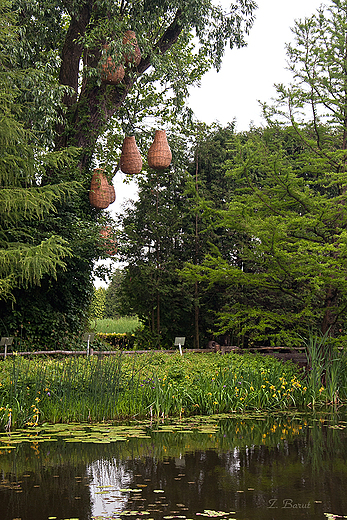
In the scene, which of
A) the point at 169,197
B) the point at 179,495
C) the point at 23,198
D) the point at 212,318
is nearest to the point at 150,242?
the point at 169,197

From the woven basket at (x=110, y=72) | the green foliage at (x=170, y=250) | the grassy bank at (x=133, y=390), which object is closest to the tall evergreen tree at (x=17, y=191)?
the grassy bank at (x=133, y=390)

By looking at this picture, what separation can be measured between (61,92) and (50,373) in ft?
21.0

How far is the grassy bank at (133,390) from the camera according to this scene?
667 cm

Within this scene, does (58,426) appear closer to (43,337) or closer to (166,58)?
(43,337)

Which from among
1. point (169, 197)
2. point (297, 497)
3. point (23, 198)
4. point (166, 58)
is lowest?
point (297, 497)

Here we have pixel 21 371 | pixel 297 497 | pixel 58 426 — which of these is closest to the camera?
pixel 297 497

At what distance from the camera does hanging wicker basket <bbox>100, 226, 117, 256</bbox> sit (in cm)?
1263

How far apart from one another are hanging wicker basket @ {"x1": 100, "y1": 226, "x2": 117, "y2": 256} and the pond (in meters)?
6.46

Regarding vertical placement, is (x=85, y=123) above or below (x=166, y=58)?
below

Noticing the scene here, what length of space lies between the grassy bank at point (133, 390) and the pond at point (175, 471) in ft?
1.37

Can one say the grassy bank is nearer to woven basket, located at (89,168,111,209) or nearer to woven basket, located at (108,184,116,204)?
woven basket, located at (89,168,111,209)

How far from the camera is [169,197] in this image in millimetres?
15078

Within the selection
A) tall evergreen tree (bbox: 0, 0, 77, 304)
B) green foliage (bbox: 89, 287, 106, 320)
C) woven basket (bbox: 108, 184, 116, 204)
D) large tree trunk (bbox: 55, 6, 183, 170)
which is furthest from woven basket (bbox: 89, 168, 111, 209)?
green foliage (bbox: 89, 287, 106, 320)

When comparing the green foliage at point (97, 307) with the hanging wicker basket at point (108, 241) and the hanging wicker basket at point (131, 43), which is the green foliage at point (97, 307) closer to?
the hanging wicker basket at point (108, 241)
